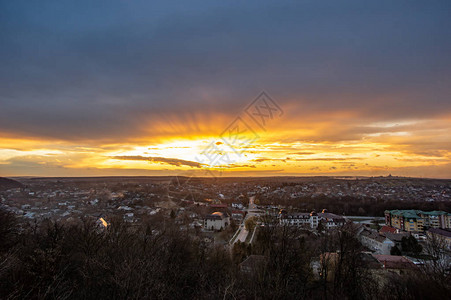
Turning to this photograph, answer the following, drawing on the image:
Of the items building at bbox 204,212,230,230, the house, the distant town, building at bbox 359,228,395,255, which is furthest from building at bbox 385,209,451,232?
the house

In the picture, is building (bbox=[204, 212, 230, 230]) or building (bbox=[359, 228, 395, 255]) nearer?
building (bbox=[359, 228, 395, 255])

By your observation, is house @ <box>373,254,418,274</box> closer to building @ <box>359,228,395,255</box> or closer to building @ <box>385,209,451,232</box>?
building @ <box>359,228,395,255</box>

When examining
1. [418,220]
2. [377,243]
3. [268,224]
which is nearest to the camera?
[268,224]

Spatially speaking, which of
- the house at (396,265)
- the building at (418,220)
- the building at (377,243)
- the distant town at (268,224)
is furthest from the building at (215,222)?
the building at (418,220)

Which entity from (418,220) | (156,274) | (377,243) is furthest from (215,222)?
(418,220)

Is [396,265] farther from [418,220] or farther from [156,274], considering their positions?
[418,220]

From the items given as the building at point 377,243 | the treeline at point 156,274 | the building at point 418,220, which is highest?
the treeline at point 156,274

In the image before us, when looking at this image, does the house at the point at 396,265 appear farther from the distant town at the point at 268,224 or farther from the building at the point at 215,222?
the building at the point at 215,222
